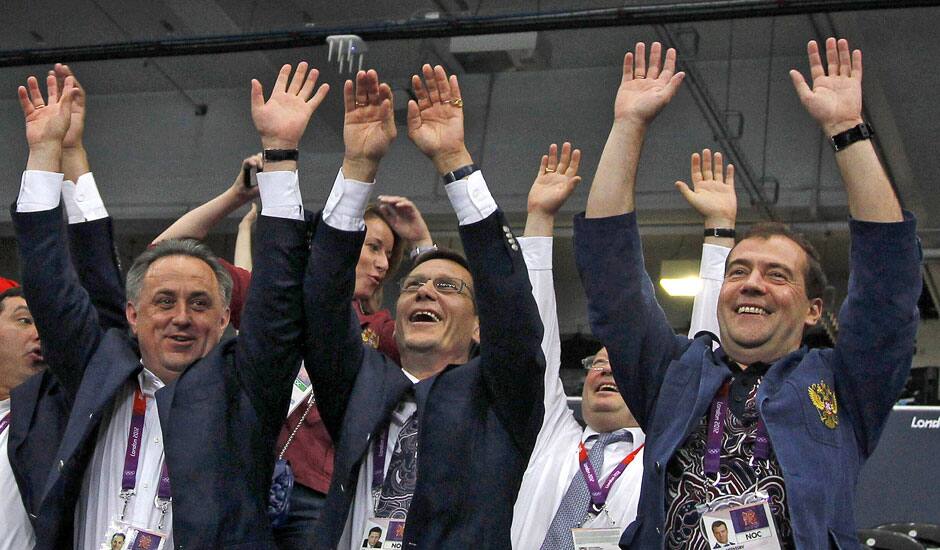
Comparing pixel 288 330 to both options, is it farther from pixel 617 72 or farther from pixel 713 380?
pixel 617 72

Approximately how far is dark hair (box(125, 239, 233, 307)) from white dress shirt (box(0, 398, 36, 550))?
45cm

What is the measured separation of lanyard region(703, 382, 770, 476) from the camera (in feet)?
7.07

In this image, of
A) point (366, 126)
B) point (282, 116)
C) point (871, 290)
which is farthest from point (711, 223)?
point (282, 116)

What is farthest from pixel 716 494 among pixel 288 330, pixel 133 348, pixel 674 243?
pixel 674 243

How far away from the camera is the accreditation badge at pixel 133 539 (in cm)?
239

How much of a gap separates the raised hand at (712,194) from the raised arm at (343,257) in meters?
0.87

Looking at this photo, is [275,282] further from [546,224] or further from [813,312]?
[813,312]

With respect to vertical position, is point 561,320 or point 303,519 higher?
point 561,320

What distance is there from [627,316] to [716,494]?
14.7 inches

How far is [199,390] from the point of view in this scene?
2439mm

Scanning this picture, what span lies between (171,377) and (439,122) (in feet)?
2.71

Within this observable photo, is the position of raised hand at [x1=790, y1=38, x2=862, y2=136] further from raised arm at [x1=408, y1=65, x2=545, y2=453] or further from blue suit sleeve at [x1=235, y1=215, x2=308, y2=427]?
blue suit sleeve at [x1=235, y1=215, x2=308, y2=427]

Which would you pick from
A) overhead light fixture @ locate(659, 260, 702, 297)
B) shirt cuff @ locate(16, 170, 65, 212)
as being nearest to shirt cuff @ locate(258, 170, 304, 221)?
shirt cuff @ locate(16, 170, 65, 212)

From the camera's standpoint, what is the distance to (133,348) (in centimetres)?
266
